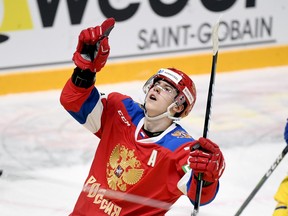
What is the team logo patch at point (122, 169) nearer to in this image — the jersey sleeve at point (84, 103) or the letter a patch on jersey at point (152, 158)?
the letter a patch on jersey at point (152, 158)

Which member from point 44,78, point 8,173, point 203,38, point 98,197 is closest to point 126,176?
point 98,197

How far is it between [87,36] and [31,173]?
1.74 m

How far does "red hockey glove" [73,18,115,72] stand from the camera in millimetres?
3525

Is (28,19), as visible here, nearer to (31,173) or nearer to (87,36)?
(31,173)

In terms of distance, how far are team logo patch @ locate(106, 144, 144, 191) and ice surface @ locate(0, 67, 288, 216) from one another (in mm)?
918

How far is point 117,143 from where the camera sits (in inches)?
145

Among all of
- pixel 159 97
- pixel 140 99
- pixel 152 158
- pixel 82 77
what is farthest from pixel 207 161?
pixel 140 99

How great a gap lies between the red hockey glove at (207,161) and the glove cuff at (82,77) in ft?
2.10

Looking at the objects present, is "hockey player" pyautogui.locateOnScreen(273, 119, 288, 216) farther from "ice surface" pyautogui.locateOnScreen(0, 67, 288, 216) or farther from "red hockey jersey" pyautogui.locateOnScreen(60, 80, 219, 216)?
"ice surface" pyautogui.locateOnScreen(0, 67, 288, 216)

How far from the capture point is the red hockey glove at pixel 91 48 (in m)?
3.53

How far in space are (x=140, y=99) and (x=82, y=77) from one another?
2.46 m

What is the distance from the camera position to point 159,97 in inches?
142

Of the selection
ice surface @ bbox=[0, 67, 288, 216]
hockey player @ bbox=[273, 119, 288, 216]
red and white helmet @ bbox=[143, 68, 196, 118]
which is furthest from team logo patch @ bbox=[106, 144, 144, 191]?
ice surface @ bbox=[0, 67, 288, 216]

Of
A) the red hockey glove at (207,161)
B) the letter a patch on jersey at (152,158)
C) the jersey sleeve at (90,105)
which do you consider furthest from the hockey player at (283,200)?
the jersey sleeve at (90,105)
